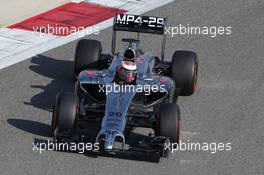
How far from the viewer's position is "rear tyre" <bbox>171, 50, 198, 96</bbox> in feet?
57.9

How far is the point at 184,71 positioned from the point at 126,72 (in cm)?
161

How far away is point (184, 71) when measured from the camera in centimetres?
1764

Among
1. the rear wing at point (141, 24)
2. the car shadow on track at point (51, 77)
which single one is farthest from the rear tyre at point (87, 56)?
the car shadow on track at point (51, 77)

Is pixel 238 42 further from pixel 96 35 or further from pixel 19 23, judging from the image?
pixel 19 23

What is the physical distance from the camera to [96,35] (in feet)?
70.6

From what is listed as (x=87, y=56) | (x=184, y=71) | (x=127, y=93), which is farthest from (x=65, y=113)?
(x=184, y=71)

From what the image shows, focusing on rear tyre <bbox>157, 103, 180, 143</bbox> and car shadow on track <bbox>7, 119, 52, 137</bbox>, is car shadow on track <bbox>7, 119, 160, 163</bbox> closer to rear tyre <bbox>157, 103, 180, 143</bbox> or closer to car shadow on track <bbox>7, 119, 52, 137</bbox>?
car shadow on track <bbox>7, 119, 52, 137</bbox>

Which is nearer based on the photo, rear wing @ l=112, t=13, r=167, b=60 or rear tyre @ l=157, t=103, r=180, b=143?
rear tyre @ l=157, t=103, r=180, b=143

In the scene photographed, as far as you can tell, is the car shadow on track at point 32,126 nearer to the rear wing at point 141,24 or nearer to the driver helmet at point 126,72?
the driver helmet at point 126,72

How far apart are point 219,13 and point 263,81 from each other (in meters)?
4.58

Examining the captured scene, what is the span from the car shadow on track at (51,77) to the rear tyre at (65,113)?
5.86ft

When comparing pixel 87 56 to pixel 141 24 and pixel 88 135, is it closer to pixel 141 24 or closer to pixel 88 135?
pixel 141 24

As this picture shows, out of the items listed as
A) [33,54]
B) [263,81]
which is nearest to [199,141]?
[263,81]

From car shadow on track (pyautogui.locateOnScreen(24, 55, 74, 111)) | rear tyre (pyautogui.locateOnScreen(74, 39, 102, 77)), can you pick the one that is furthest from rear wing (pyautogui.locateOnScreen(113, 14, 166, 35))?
car shadow on track (pyautogui.locateOnScreen(24, 55, 74, 111))
